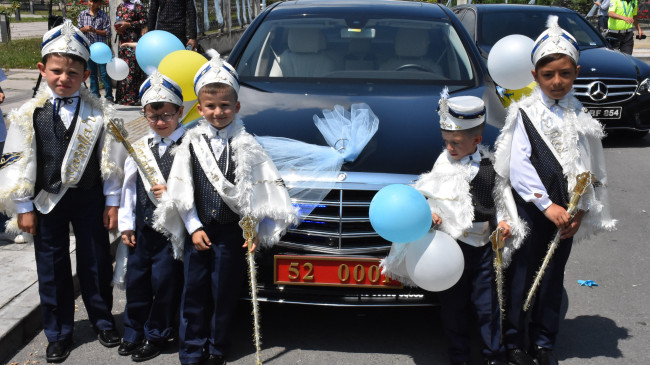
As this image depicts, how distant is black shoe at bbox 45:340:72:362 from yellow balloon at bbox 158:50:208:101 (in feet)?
4.85

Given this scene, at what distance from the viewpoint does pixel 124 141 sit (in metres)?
3.73

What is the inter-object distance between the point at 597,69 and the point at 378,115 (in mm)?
5377

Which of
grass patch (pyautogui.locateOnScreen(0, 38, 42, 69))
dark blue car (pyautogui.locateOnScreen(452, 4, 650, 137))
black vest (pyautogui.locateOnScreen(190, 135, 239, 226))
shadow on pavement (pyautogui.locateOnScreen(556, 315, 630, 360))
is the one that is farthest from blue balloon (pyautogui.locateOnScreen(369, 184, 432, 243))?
grass patch (pyautogui.locateOnScreen(0, 38, 42, 69))

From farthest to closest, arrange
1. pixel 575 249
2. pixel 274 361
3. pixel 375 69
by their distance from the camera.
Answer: pixel 575 249
pixel 375 69
pixel 274 361

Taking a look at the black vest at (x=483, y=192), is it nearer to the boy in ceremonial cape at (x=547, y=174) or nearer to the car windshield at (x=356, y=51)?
the boy in ceremonial cape at (x=547, y=174)

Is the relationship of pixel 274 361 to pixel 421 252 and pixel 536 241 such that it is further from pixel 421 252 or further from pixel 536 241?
pixel 536 241

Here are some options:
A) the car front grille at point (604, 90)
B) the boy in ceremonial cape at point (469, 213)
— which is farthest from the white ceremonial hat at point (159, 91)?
the car front grille at point (604, 90)

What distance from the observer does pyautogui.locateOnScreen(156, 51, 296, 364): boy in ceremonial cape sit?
3564 millimetres

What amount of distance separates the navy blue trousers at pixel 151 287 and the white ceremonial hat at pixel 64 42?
37.3 inches

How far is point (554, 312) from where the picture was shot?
146 inches

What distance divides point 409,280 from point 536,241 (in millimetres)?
668

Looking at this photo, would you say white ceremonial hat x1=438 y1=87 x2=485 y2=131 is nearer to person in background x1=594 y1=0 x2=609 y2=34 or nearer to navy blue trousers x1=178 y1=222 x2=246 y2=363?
navy blue trousers x1=178 y1=222 x2=246 y2=363

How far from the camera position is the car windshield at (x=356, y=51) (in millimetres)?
5145

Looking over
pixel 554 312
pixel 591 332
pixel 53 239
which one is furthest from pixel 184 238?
pixel 591 332
